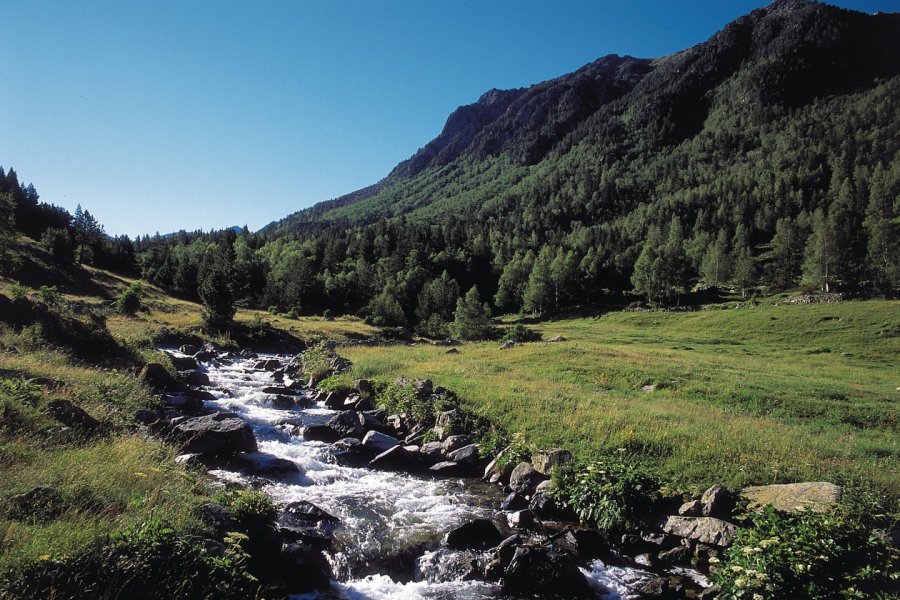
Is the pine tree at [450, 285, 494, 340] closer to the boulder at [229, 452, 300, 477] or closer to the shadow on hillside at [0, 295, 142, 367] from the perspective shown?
the shadow on hillside at [0, 295, 142, 367]

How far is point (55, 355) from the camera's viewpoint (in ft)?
72.6

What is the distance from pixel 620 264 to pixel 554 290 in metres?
29.0

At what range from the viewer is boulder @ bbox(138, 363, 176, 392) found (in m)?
25.2

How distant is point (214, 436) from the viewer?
16.8 m

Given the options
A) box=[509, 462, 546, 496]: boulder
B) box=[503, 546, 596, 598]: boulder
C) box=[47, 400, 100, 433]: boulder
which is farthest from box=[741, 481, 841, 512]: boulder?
box=[47, 400, 100, 433]: boulder

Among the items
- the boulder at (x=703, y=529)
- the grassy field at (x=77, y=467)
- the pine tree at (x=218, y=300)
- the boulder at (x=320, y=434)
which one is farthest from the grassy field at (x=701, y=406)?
the pine tree at (x=218, y=300)

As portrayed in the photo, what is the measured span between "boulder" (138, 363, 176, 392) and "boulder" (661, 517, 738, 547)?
85.4 ft

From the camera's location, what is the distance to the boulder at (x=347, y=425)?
824 inches

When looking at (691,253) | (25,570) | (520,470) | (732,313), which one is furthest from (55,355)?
(691,253)

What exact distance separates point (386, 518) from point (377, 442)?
6236 mm

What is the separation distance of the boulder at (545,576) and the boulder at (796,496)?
17.8ft

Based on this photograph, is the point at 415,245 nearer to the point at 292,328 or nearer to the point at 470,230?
the point at 470,230

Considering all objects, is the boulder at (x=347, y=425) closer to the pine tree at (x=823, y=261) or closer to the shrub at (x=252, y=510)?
the shrub at (x=252, y=510)

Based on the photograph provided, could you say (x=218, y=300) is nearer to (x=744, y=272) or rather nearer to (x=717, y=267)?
(x=744, y=272)
